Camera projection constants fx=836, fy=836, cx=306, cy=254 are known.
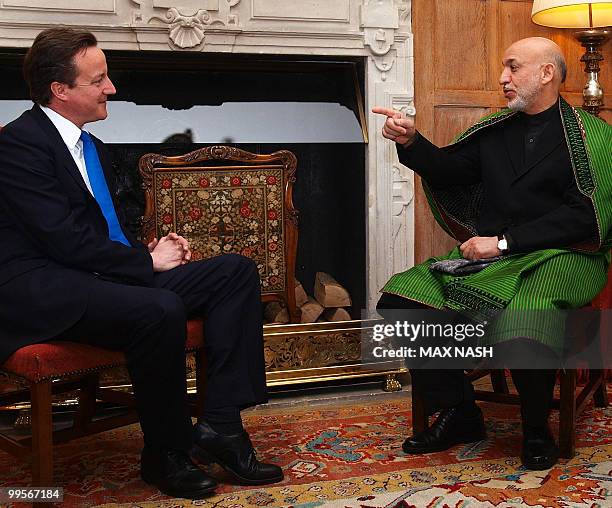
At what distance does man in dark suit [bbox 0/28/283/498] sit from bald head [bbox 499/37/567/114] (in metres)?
1.09

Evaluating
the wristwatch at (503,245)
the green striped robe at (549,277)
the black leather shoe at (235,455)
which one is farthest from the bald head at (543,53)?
the black leather shoe at (235,455)

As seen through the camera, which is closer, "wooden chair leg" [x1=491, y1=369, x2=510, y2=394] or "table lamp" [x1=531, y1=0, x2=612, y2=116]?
"wooden chair leg" [x1=491, y1=369, x2=510, y2=394]

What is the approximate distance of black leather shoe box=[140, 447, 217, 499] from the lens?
7.34 ft

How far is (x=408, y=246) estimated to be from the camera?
138 inches

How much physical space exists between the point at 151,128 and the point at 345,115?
793 mm

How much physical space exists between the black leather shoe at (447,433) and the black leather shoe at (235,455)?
481mm

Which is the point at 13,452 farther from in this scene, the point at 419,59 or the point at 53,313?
A: the point at 419,59

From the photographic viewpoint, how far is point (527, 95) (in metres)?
2.75

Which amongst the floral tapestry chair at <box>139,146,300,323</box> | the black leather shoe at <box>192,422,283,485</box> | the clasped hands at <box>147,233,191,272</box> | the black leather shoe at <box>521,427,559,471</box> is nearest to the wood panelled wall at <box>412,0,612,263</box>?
the floral tapestry chair at <box>139,146,300,323</box>

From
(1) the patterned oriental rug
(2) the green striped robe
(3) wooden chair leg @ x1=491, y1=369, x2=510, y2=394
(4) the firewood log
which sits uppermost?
(2) the green striped robe

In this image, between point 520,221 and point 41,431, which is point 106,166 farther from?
point 520,221

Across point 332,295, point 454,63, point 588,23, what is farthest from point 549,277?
point 588,23

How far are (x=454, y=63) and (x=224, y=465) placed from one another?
2033mm

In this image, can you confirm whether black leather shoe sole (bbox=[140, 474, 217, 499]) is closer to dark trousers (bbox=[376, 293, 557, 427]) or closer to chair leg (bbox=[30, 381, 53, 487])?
chair leg (bbox=[30, 381, 53, 487])
